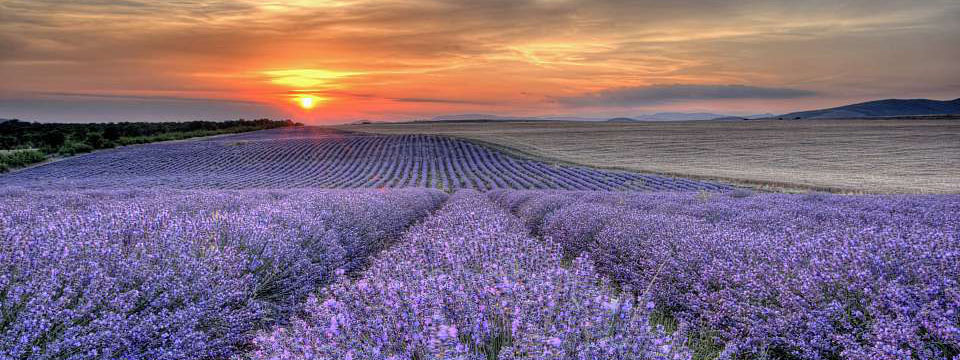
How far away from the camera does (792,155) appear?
3444cm

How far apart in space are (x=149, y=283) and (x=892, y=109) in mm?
180874

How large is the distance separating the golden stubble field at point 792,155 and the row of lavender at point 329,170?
4811 mm

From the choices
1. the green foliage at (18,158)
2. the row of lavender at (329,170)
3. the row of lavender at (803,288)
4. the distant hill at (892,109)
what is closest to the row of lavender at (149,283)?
the row of lavender at (803,288)

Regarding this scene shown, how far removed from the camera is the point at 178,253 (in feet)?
11.6

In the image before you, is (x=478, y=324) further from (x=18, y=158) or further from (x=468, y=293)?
(x=18, y=158)

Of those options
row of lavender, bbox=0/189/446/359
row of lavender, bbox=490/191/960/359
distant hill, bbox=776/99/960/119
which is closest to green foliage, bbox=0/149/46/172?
row of lavender, bbox=0/189/446/359

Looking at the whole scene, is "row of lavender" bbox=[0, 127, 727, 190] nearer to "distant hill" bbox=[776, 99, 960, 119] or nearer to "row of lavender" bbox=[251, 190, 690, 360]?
"row of lavender" bbox=[251, 190, 690, 360]

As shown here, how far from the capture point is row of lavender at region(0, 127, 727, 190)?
2031 centimetres

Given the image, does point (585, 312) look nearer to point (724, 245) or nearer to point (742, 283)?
point (742, 283)

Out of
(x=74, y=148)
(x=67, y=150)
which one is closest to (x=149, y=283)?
(x=67, y=150)

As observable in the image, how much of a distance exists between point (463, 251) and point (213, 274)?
71.2 inches

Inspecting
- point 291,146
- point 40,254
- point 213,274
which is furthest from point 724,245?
point 291,146

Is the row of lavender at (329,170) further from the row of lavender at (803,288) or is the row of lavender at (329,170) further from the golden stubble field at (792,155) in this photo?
the row of lavender at (803,288)

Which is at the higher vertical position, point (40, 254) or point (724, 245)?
point (40, 254)
